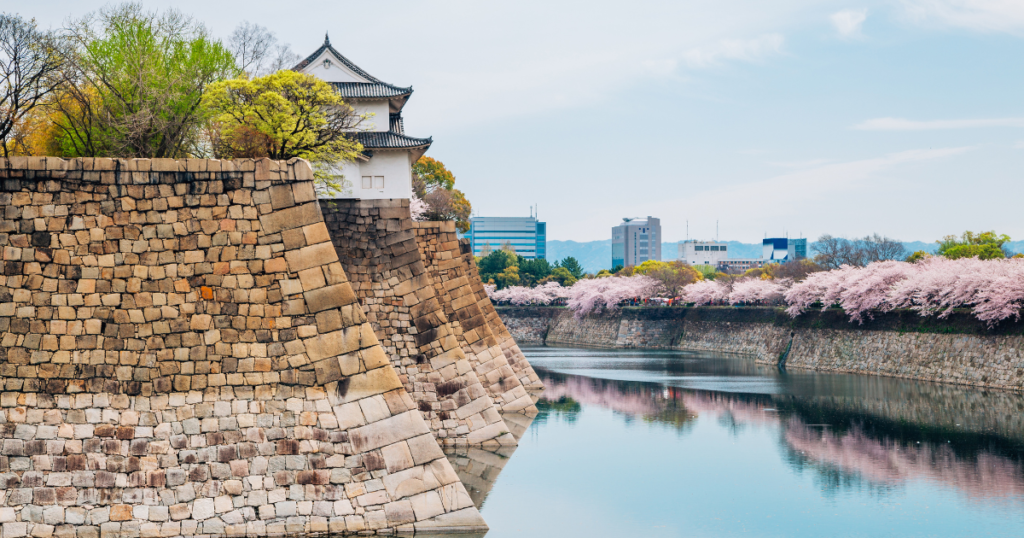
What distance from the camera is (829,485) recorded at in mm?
16031

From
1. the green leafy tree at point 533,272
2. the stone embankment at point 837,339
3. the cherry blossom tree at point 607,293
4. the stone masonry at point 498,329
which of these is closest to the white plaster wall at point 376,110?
the stone masonry at point 498,329

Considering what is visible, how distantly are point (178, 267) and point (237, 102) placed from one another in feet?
36.7

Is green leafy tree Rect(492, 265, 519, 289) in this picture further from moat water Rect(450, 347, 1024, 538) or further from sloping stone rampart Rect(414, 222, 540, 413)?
sloping stone rampart Rect(414, 222, 540, 413)

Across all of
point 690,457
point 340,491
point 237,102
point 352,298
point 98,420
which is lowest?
point 690,457

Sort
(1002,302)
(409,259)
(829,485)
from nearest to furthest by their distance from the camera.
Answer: (829,485) → (409,259) → (1002,302)

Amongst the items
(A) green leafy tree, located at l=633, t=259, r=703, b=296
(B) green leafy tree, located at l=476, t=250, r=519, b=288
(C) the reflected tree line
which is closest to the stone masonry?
(C) the reflected tree line

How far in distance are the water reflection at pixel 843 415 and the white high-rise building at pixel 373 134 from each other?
10.1 metres

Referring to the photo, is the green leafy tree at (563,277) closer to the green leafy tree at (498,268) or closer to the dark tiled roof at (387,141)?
the green leafy tree at (498,268)

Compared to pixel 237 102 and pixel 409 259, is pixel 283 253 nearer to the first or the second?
pixel 409 259

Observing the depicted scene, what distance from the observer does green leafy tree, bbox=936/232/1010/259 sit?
47.8 meters

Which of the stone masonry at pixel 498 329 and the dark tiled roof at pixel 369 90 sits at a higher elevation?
the dark tiled roof at pixel 369 90

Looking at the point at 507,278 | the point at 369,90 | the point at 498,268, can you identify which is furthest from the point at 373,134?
the point at 498,268

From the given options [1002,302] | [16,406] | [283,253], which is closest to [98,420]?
[16,406]

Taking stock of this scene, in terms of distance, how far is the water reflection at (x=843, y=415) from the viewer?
54.6 feet
